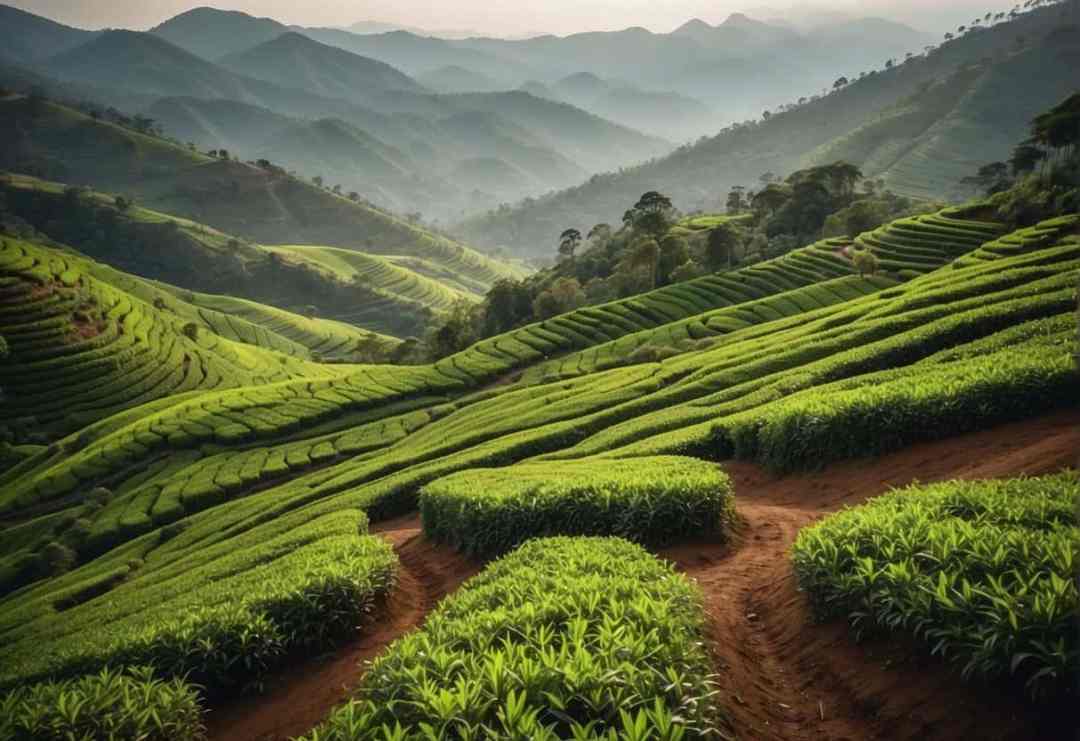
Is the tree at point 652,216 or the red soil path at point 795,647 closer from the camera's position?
the red soil path at point 795,647

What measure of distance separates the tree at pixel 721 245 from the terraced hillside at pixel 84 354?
59.4m

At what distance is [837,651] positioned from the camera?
293 inches

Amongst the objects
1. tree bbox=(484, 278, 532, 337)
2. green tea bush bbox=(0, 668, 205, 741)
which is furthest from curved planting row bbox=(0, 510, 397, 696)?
tree bbox=(484, 278, 532, 337)

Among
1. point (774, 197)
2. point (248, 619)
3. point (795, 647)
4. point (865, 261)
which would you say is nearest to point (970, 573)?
point (795, 647)

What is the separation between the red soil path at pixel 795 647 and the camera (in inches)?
238

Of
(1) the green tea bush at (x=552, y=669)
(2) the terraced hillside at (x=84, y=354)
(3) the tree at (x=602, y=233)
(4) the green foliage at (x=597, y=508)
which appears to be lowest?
(2) the terraced hillside at (x=84, y=354)

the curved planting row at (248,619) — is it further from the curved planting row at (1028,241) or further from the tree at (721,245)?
the tree at (721,245)

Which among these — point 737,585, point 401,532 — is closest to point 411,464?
point 401,532

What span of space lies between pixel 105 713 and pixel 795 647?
9.16 meters

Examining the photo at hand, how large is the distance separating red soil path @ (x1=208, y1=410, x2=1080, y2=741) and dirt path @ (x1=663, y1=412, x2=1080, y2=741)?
17 millimetres

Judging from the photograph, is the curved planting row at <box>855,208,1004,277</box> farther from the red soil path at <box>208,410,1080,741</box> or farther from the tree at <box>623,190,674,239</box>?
the red soil path at <box>208,410,1080,741</box>

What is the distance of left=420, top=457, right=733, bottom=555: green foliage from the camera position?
12.3m

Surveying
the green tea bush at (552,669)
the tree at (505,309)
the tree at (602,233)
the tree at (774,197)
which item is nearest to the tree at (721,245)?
the tree at (774,197)

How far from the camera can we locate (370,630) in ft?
39.0
